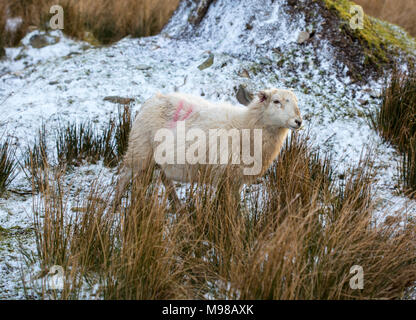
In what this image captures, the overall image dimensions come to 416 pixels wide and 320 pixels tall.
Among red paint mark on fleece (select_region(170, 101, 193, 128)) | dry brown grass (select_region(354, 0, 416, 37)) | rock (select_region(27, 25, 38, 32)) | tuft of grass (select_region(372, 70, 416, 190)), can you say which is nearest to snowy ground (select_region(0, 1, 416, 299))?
tuft of grass (select_region(372, 70, 416, 190))

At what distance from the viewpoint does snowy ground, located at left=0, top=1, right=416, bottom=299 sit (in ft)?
17.1

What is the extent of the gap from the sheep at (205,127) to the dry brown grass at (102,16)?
4.36m

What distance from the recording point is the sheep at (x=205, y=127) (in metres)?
3.63

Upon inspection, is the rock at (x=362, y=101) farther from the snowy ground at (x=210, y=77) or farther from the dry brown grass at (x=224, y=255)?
the dry brown grass at (x=224, y=255)

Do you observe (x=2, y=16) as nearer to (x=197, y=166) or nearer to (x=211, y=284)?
(x=197, y=166)

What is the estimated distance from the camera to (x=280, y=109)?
11.9 feet

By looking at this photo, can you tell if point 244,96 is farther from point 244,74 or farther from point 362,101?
point 362,101

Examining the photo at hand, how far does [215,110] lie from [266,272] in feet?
6.19

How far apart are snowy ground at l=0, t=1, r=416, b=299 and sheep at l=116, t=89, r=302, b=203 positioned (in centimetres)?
86

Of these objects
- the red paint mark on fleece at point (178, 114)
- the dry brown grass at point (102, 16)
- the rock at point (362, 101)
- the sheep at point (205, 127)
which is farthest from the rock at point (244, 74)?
the dry brown grass at point (102, 16)

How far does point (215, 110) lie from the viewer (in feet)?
12.7

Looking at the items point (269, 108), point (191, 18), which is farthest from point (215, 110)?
point (191, 18)

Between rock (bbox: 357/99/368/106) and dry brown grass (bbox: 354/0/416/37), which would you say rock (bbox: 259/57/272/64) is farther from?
dry brown grass (bbox: 354/0/416/37)

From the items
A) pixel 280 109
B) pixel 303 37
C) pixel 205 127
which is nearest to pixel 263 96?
pixel 280 109
